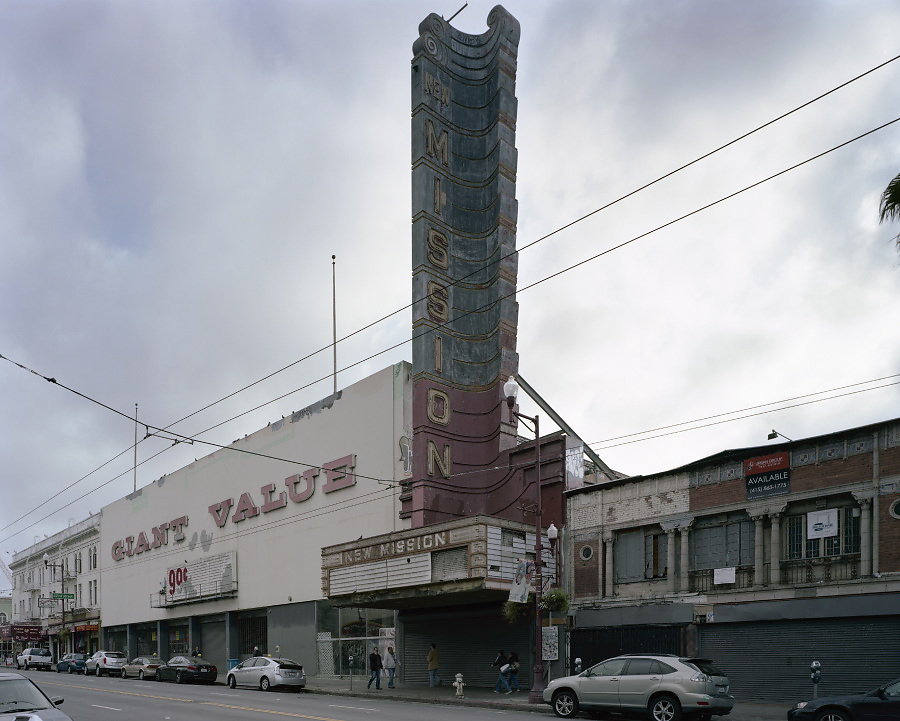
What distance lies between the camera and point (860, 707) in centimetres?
1700

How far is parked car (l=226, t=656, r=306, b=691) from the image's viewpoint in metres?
34.4

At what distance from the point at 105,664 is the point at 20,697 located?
1589 inches

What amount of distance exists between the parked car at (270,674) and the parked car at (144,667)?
1097 centimetres

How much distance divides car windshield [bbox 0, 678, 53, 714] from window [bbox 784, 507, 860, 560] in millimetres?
18614

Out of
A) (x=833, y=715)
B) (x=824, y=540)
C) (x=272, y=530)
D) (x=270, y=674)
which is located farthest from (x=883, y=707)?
(x=272, y=530)

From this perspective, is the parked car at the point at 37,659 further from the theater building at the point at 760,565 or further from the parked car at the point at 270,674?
the theater building at the point at 760,565

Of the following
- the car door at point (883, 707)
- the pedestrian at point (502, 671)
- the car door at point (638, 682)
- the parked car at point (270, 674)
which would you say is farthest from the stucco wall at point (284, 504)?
the car door at point (883, 707)

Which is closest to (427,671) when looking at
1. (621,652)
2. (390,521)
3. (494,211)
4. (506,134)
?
(390,521)

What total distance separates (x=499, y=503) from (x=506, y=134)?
14.8m

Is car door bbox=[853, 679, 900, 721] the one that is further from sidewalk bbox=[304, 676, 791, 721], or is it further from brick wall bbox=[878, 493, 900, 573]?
brick wall bbox=[878, 493, 900, 573]

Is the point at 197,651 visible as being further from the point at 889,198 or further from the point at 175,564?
the point at 889,198

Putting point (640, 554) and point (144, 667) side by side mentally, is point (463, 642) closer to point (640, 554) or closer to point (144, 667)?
point (640, 554)

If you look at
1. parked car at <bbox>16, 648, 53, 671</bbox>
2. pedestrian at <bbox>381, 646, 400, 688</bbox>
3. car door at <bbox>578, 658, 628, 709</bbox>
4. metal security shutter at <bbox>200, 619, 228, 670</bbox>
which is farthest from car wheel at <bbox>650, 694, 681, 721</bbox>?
parked car at <bbox>16, 648, 53, 671</bbox>

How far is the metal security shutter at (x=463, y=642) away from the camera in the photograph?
31328 millimetres
